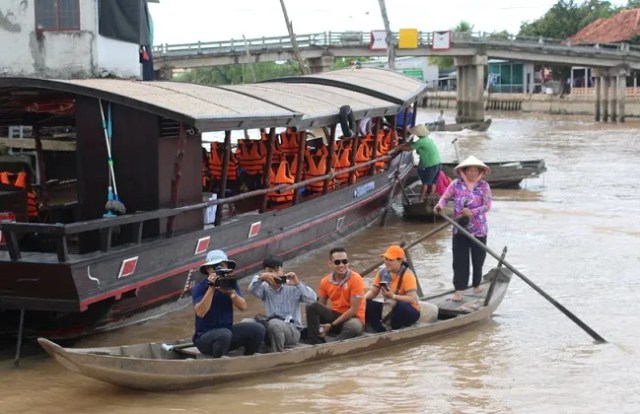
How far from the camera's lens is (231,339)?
293 inches

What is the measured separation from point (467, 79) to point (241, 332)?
1907 inches

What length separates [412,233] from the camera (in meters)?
15.8

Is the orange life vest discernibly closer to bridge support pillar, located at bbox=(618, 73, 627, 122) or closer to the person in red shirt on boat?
the person in red shirt on boat

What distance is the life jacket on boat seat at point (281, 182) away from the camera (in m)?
11.9

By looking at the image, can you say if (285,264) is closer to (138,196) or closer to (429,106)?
(138,196)

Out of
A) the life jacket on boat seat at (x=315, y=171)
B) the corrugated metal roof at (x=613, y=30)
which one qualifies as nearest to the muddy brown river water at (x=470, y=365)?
the life jacket on boat seat at (x=315, y=171)

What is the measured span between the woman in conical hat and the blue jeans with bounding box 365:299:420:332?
1.27 m

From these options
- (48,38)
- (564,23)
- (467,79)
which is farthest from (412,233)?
(564,23)

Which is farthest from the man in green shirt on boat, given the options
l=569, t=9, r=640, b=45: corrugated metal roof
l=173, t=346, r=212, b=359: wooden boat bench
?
l=569, t=9, r=640, b=45: corrugated metal roof

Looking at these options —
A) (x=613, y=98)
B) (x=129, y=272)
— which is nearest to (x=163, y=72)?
(x=613, y=98)

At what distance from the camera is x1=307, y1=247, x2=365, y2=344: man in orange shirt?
811cm

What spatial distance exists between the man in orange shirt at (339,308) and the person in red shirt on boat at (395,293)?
22 centimetres

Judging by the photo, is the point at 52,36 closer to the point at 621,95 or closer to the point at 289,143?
the point at 289,143

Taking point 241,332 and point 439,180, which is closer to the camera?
point 241,332
